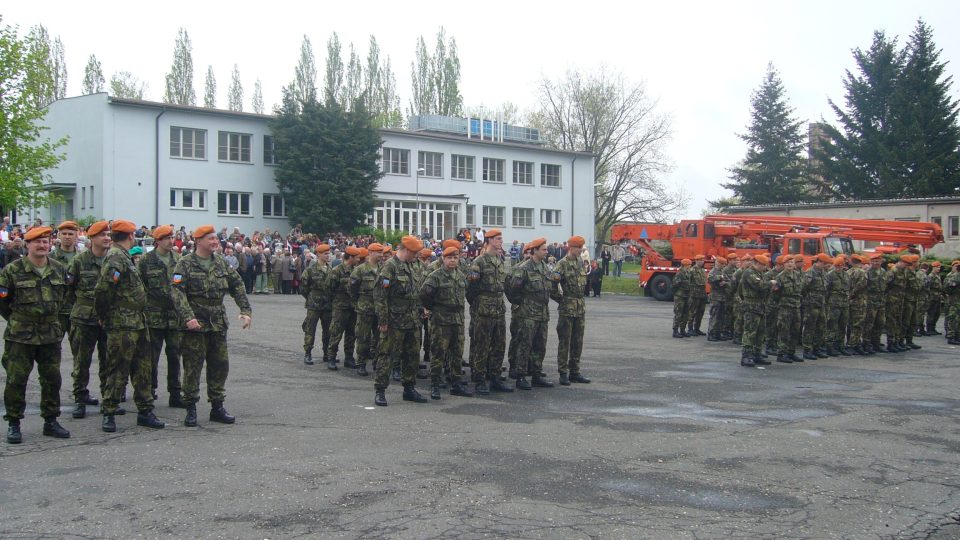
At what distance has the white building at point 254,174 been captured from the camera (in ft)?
135

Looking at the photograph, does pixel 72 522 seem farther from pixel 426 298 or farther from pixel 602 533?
pixel 426 298

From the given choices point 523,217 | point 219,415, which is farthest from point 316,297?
point 523,217

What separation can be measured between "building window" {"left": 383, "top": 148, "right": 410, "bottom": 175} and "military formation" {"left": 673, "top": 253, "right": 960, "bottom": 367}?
106ft

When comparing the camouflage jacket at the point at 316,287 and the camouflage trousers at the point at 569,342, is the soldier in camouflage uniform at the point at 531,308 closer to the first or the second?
the camouflage trousers at the point at 569,342

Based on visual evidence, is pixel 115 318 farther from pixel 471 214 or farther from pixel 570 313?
pixel 471 214

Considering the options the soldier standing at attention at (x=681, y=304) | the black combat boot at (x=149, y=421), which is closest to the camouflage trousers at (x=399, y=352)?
the black combat boot at (x=149, y=421)

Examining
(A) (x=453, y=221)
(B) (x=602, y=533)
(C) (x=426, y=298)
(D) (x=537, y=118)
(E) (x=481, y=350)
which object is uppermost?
(D) (x=537, y=118)

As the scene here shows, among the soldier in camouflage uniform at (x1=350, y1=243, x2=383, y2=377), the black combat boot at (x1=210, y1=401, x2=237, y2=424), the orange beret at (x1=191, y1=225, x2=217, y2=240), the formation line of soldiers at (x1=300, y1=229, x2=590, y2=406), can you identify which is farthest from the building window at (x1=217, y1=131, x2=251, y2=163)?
the black combat boot at (x1=210, y1=401, x2=237, y2=424)

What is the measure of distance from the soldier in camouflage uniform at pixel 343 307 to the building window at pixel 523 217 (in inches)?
1683

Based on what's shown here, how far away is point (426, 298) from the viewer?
10453 millimetres

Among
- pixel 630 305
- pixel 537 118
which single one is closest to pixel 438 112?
pixel 537 118

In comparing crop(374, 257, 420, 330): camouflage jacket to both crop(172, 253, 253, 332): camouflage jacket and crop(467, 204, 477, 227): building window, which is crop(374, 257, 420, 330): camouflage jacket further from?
crop(467, 204, 477, 227): building window

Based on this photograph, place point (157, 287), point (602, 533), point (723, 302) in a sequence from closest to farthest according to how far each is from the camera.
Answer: point (602, 533) < point (157, 287) < point (723, 302)

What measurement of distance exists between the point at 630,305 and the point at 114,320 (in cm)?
2281
